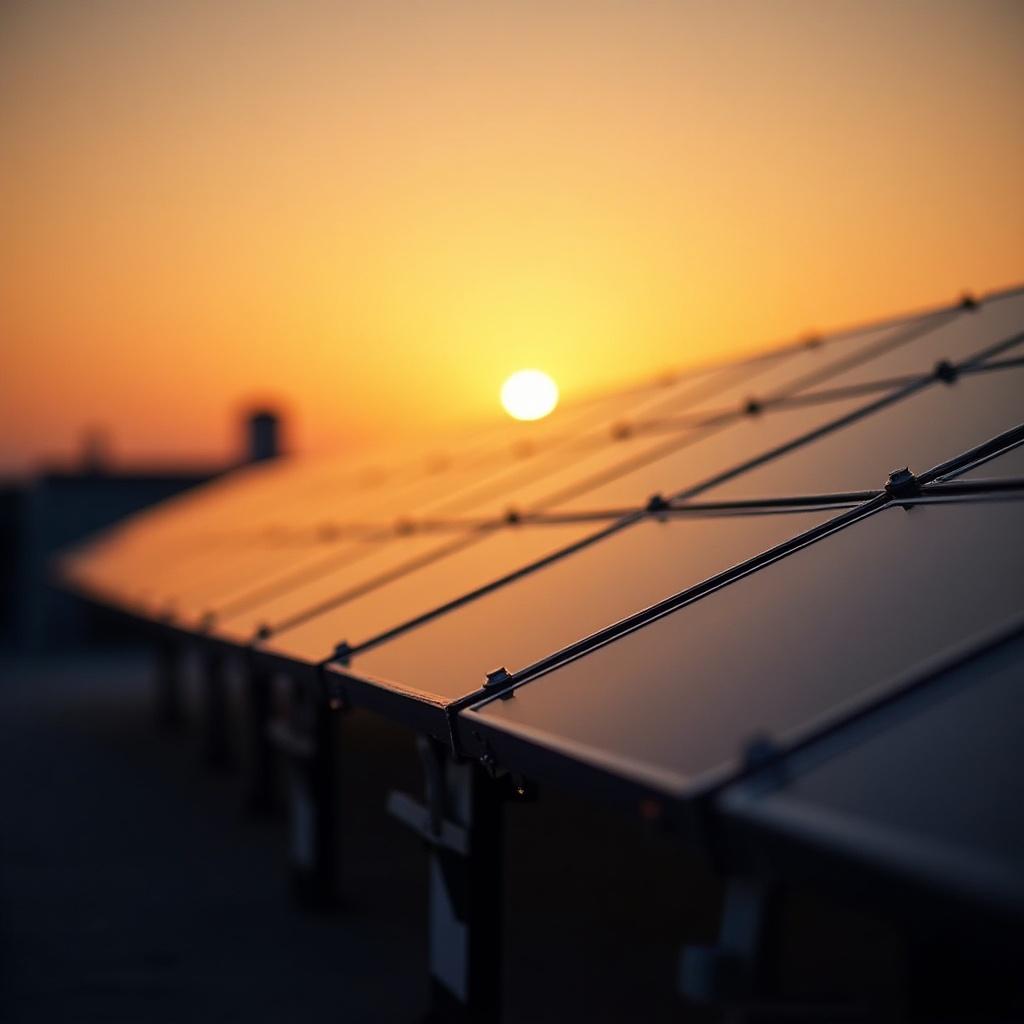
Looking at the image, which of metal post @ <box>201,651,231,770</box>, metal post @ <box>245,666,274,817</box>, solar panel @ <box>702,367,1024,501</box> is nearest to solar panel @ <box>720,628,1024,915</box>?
solar panel @ <box>702,367,1024,501</box>

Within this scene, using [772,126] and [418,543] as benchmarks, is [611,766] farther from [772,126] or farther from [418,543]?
[772,126]

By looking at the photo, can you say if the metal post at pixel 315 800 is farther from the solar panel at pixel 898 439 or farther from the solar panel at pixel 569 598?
the solar panel at pixel 898 439

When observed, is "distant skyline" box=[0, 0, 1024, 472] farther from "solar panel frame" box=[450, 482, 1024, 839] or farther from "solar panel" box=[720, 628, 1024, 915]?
"solar panel" box=[720, 628, 1024, 915]

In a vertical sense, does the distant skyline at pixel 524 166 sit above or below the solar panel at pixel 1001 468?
above

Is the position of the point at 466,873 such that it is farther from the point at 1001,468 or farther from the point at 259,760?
the point at 259,760

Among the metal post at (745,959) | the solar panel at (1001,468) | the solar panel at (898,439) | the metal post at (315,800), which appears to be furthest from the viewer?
the metal post at (315,800)

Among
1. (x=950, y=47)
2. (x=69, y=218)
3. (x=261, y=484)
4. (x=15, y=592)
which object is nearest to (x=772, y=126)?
(x=950, y=47)

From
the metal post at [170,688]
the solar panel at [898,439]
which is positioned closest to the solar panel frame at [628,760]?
the solar panel at [898,439]
